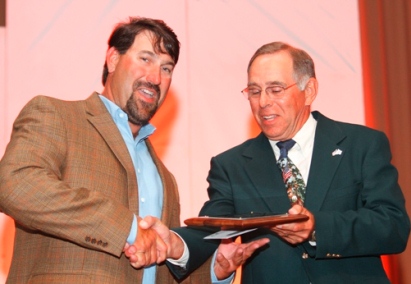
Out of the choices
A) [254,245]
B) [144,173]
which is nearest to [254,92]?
[144,173]

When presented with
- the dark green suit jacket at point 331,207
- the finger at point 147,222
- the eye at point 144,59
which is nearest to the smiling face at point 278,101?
the dark green suit jacket at point 331,207

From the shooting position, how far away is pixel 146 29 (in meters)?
3.62

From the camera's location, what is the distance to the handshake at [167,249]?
2979mm

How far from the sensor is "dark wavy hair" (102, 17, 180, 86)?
11.8ft

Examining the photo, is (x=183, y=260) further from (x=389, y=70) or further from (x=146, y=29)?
(x=389, y=70)

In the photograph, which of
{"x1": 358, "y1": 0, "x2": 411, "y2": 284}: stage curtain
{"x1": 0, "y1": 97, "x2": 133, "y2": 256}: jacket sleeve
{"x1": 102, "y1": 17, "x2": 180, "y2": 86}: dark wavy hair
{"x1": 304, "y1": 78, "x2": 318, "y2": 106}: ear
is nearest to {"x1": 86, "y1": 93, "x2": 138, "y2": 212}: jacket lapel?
{"x1": 0, "y1": 97, "x2": 133, "y2": 256}: jacket sleeve

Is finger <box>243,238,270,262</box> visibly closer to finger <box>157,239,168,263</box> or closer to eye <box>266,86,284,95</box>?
finger <box>157,239,168,263</box>

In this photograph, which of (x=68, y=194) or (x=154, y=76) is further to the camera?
(x=154, y=76)

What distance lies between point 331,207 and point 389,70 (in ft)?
6.86

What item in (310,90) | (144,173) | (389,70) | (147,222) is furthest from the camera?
(389,70)

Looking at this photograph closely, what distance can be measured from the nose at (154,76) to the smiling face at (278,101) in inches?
18.7

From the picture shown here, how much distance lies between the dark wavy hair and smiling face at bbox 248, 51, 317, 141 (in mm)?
437

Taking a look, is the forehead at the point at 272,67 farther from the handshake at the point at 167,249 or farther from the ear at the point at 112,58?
the handshake at the point at 167,249

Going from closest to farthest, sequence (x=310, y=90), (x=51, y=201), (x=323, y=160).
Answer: (x=51, y=201), (x=323, y=160), (x=310, y=90)
